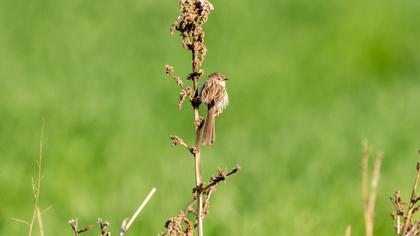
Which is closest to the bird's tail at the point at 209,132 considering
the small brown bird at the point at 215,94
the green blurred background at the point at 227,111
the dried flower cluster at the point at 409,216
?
the small brown bird at the point at 215,94

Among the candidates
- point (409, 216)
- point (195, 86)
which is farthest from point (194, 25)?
point (409, 216)

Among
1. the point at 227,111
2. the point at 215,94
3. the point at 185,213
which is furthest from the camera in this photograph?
the point at 227,111

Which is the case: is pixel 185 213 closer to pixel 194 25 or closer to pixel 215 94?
pixel 194 25

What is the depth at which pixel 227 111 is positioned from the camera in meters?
12.7

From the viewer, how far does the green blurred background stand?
866cm

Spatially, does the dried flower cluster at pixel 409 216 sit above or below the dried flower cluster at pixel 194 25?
below

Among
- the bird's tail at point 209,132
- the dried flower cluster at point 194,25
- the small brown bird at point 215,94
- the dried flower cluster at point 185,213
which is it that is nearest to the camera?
the dried flower cluster at point 185,213

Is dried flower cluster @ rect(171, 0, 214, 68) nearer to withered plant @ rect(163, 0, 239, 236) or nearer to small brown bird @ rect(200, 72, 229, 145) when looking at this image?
withered plant @ rect(163, 0, 239, 236)

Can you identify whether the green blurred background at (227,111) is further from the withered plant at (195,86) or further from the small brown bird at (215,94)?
the withered plant at (195,86)

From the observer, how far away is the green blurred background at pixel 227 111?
8664 mm

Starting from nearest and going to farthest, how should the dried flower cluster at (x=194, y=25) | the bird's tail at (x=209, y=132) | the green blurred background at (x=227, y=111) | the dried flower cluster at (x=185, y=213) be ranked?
the dried flower cluster at (x=185, y=213)
the dried flower cluster at (x=194, y=25)
the bird's tail at (x=209, y=132)
the green blurred background at (x=227, y=111)

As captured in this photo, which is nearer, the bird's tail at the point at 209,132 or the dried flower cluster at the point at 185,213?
the dried flower cluster at the point at 185,213

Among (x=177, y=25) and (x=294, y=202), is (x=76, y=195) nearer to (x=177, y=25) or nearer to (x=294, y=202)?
(x=294, y=202)

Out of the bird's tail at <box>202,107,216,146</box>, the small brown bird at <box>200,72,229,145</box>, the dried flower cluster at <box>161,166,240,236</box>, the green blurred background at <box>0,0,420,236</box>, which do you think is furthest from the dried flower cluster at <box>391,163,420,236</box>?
the green blurred background at <box>0,0,420,236</box>
